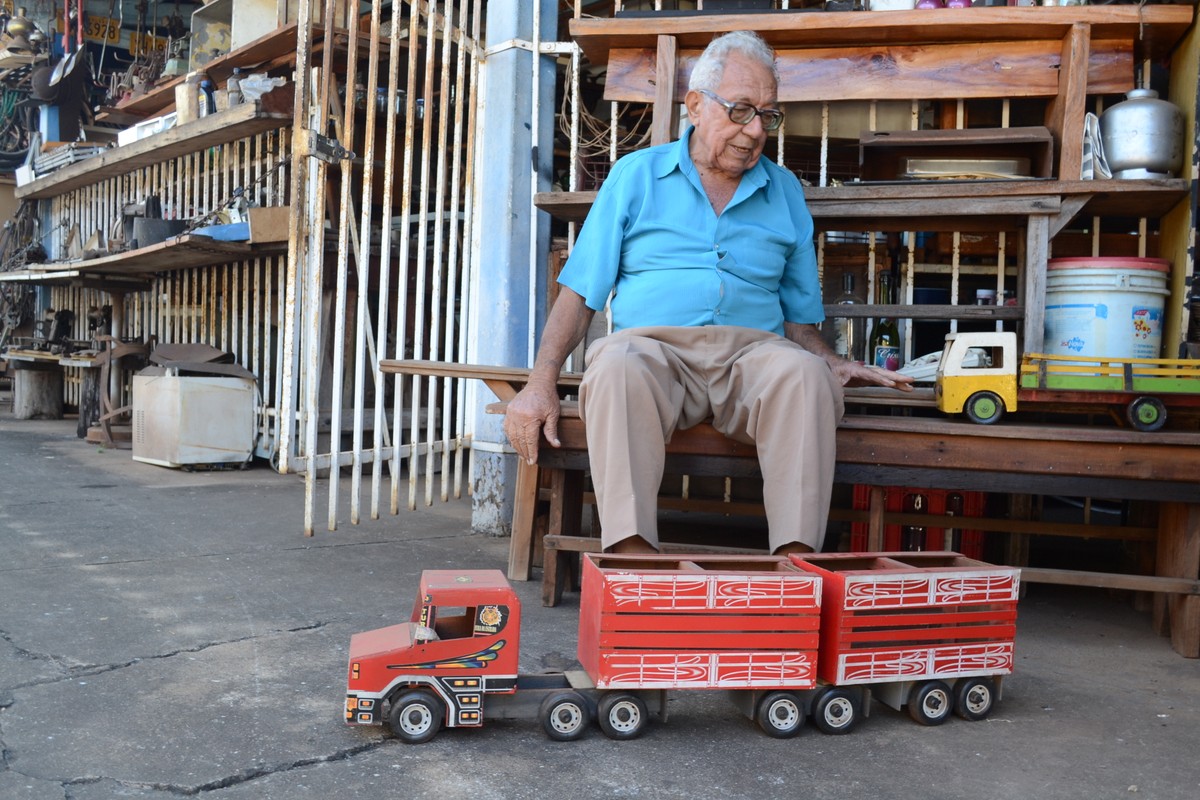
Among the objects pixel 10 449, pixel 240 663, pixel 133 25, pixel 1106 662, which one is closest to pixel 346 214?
pixel 240 663

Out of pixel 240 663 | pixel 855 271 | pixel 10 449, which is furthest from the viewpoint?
pixel 10 449

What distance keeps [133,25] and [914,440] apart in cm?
1050

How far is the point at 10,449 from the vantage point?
611 centimetres

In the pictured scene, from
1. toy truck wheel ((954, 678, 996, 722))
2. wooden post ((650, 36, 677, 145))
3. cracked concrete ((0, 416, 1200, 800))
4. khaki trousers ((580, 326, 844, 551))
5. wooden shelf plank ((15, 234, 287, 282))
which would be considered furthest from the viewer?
wooden shelf plank ((15, 234, 287, 282))

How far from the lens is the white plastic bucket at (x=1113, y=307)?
2.94 m

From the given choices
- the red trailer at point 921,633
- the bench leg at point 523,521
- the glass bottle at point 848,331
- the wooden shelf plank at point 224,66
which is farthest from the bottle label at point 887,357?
the wooden shelf plank at point 224,66

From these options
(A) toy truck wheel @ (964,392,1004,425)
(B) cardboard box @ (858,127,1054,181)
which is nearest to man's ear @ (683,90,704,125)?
(B) cardboard box @ (858,127,1054,181)

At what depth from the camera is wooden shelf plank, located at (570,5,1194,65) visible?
3.17m

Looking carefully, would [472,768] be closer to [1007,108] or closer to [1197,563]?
[1197,563]

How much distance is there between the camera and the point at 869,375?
263 cm

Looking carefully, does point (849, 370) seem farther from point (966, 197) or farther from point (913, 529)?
point (913, 529)

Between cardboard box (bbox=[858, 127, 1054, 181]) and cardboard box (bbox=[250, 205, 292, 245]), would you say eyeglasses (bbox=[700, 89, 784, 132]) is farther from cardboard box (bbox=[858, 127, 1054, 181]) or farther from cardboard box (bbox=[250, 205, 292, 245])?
cardboard box (bbox=[250, 205, 292, 245])

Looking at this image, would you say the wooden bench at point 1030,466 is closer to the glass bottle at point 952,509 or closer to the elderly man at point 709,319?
the elderly man at point 709,319

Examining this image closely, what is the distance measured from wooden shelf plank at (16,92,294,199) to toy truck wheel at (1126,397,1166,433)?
480 cm
